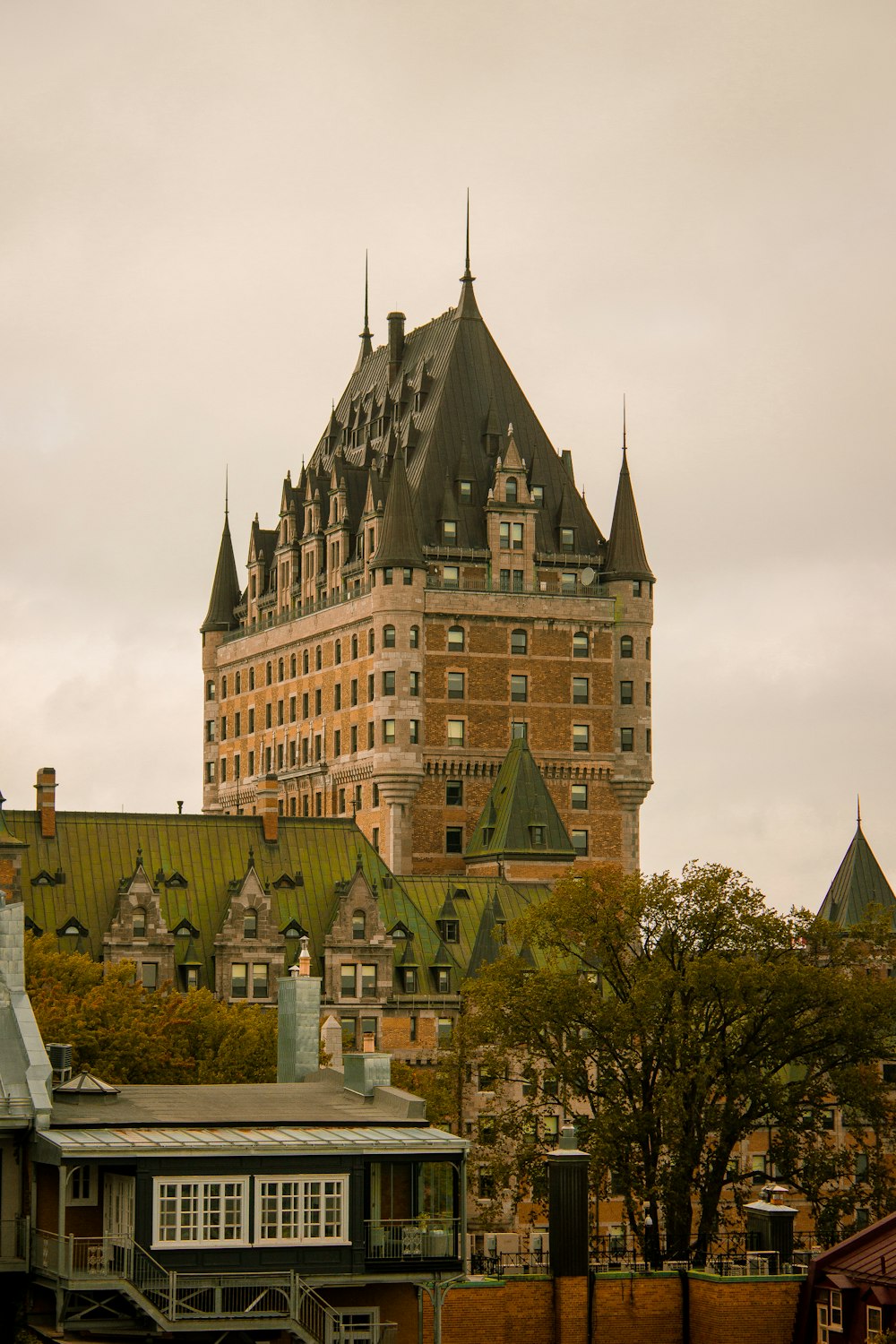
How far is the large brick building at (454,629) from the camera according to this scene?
174 metres

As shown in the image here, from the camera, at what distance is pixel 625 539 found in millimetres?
184625

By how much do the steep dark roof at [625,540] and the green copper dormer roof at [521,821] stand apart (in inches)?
699

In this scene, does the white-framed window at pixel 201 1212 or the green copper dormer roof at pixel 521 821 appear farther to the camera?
the green copper dormer roof at pixel 521 821

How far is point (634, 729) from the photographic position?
588 feet

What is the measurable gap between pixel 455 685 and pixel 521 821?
556 inches

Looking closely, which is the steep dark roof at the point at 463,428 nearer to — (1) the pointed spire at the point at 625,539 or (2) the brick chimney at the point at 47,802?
(1) the pointed spire at the point at 625,539

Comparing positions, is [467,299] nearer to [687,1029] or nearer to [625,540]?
[625,540]

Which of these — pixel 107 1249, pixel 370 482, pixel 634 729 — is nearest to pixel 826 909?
pixel 634 729

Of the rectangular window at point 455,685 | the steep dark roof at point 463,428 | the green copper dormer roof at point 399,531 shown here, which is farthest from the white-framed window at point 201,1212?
the steep dark roof at point 463,428

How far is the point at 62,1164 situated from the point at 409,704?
109468 millimetres

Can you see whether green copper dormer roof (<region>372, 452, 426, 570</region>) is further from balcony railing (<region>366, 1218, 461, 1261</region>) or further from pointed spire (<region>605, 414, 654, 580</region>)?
balcony railing (<region>366, 1218, 461, 1261</region>)

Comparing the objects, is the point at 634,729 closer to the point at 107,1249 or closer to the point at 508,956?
the point at 508,956

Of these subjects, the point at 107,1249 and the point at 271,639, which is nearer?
the point at 107,1249

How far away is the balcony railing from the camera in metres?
68.2
